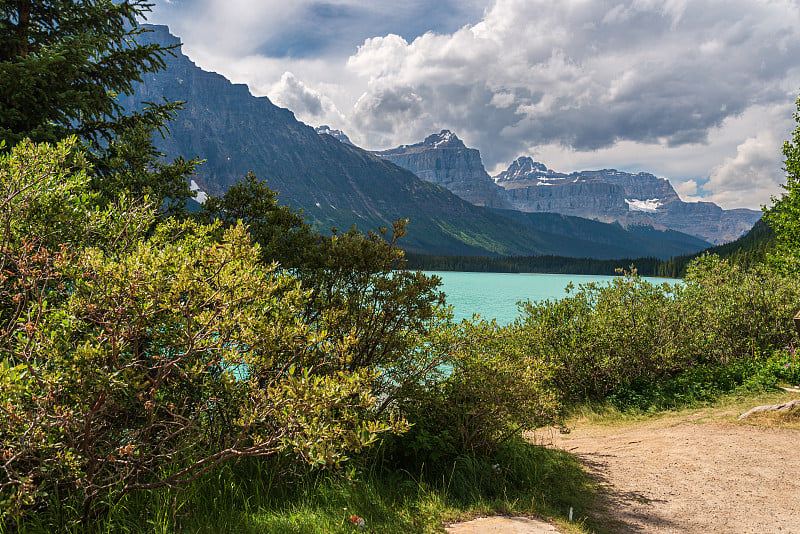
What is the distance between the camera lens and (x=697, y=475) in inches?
301

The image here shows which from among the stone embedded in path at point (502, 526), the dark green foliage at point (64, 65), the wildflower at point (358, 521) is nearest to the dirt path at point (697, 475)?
the stone embedded in path at point (502, 526)

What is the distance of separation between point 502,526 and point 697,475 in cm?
500

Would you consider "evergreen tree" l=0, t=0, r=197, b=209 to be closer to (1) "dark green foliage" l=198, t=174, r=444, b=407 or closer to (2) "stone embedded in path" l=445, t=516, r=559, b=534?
(1) "dark green foliage" l=198, t=174, r=444, b=407

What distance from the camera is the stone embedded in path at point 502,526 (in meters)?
4.77

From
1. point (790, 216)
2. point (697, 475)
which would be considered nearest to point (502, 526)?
point (697, 475)

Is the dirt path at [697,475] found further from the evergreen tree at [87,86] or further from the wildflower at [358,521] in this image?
the evergreen tree at [87,86]

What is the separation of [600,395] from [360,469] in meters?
11.1

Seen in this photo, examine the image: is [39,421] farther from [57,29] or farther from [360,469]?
[57,29]

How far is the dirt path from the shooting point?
6098 millimetres

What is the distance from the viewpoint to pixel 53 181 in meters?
5.53

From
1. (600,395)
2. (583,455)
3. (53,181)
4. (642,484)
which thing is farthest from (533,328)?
(53,181)

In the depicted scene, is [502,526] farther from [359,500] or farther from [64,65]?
[64,65]

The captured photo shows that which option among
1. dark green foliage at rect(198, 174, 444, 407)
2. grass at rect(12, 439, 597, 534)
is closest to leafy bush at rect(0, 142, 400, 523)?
grass at rect(12, 439, 597, 534)

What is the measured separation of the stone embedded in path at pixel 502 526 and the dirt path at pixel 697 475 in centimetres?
143
